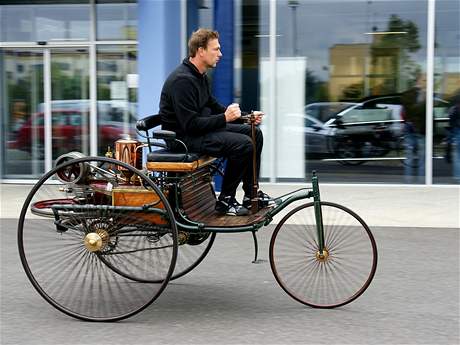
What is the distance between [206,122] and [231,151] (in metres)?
0.28

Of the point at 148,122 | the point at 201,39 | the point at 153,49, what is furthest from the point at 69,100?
the point at 201,39

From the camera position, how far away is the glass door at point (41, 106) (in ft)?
41.4

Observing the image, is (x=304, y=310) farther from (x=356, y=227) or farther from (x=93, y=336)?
(x=93, y=336)

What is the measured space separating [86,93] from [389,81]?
551 centimetres

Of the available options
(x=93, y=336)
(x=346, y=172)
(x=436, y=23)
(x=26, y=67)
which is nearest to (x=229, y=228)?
(x=93, y=336)

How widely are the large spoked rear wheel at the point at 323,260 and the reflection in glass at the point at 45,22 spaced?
28.1 ft

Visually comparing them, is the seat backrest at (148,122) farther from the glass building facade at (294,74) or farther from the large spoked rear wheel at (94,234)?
the glass building facade at (294,74)

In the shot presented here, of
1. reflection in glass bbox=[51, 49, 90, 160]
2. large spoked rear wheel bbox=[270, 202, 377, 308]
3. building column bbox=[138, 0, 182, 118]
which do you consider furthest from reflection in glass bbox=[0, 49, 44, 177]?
large spoked rear wheel bbox=[270, 202, 377, 308]

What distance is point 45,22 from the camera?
41.6 ft

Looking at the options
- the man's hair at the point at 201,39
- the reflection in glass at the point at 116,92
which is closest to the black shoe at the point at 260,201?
the man's hair at the point at 201,39

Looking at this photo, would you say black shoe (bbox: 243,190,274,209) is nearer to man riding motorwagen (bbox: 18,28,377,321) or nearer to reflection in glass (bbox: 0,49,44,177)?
man riding motorwagen (bbox: 18,28,377,321)

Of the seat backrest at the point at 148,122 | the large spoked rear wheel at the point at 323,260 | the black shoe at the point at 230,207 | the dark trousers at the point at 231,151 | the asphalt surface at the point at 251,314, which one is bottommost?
the asphalt surface at the point at 251,314

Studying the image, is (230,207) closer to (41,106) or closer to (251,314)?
(251,314)

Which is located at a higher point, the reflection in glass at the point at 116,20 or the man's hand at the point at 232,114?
the reflection in glass at the point at 116,20
